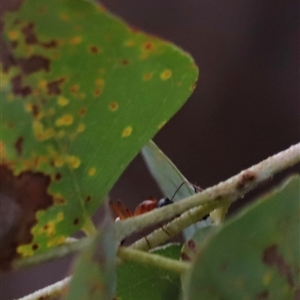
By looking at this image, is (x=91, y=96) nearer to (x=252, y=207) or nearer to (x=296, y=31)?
(x=252, y=207)

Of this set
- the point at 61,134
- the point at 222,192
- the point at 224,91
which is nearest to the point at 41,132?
the point at 61,134

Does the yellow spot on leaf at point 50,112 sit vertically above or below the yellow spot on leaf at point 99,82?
below

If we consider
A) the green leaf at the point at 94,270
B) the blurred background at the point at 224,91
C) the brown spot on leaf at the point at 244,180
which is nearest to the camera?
the green leaf at the point at 94,270

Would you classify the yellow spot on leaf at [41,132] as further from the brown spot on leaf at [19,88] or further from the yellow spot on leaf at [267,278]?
the yellow spot on leaf at [267,278]

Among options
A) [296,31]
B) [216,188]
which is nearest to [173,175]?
[216,188]

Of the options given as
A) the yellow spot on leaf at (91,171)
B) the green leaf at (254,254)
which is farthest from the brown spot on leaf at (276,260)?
the yellow spot on leaf at (91,171)

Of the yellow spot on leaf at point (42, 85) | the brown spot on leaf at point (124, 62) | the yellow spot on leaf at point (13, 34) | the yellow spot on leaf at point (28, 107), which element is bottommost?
the brown spot on leaf at point (124, 62)
